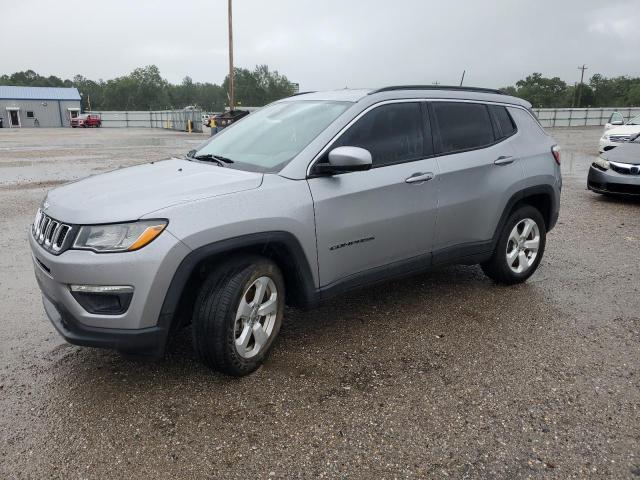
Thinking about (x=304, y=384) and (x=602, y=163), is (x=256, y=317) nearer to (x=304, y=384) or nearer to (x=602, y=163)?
(x=304, y=384)

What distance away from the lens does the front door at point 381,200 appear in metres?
Result: 3.44

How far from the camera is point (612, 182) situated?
9398 mm

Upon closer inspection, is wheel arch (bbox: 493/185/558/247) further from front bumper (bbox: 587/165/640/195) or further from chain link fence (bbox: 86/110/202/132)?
chain link fence (bbox: 86/110/202/132)

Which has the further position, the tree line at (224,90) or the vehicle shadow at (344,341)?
the tree line at (224,90)

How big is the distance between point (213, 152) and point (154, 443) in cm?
224

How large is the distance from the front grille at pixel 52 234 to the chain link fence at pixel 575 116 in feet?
135

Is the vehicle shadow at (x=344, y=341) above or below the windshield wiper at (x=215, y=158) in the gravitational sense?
below

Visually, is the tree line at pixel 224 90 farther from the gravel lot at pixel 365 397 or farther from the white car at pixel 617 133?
the gravel lot at pixel 365 397

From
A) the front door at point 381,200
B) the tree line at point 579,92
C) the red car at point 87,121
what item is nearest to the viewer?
the front door at point 381,200

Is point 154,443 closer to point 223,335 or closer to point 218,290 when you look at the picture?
point 223,335

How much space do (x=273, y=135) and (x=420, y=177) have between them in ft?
3.81

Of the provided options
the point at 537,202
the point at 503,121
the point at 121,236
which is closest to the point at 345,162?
the point at 121,236

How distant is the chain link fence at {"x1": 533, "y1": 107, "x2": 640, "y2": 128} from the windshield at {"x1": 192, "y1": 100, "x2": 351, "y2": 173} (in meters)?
39.4

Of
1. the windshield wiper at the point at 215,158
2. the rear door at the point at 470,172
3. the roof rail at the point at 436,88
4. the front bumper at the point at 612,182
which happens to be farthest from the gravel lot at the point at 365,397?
the front bumper at the point at 612,182
